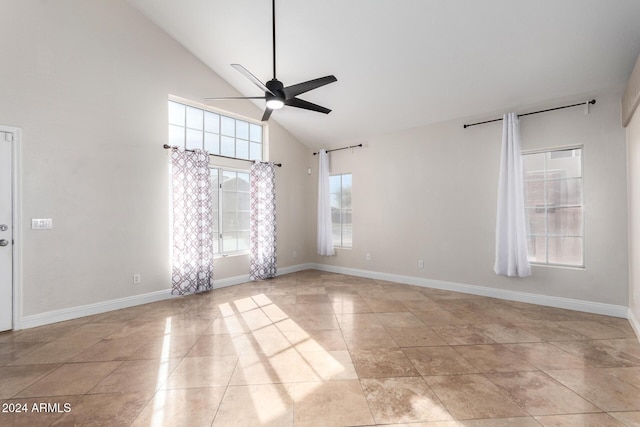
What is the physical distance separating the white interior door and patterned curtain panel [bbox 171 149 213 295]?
1.64 metres

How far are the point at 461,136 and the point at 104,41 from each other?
531 cm

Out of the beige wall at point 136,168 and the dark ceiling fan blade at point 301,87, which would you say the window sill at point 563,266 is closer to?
the beige wall at point 136,168

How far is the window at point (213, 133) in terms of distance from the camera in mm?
4461

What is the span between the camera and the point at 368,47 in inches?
142

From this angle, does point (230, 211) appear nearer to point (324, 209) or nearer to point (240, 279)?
point (240, 279)

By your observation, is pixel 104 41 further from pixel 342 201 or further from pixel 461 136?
pixel 461 136

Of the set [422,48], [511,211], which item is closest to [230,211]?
[422,48]

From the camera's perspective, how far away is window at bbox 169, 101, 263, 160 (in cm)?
446

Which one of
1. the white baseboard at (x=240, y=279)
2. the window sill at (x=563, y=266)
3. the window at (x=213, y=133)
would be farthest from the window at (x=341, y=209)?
the window sill at (x=563, y=266)

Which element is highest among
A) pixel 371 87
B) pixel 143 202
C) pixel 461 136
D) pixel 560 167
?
pixel 371 87

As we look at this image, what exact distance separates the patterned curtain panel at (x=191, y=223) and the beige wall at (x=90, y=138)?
0.17m

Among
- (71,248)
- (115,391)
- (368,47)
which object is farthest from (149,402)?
(368,47)

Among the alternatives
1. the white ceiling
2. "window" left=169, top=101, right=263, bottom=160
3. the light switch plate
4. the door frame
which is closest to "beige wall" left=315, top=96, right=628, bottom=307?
the white ceiling

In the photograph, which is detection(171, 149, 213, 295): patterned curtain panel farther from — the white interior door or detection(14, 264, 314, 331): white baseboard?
the white interior door
